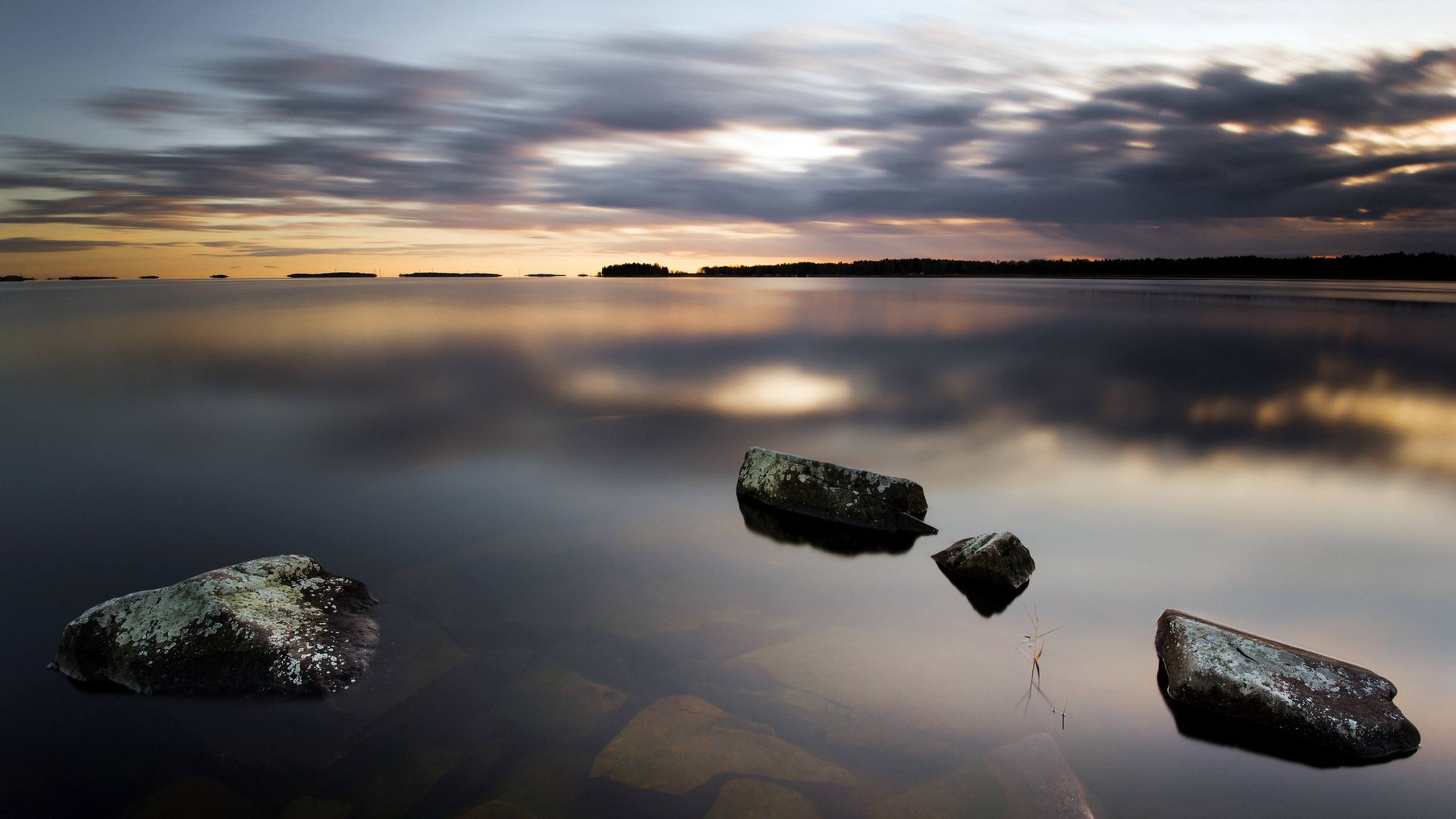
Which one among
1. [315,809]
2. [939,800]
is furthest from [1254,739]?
[315,809]

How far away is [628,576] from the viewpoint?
688 cm

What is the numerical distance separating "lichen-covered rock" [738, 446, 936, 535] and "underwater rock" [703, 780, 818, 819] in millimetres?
4371

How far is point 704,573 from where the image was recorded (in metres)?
7.02

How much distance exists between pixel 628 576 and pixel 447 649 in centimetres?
190

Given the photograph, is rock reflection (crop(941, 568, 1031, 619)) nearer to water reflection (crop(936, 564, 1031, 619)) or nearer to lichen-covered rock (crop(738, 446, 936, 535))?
water reflection (crop(936, 564, 1031, 619))

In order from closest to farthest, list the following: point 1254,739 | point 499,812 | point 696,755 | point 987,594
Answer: point 499,812, point 696,755, point 1254,739, point 987,594

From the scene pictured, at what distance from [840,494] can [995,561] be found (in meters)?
2.18

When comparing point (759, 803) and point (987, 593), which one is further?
point (987, 593)

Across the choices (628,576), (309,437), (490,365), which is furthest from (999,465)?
(490,365)

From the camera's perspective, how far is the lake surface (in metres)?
4.26

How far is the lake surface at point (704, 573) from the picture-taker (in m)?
4.26

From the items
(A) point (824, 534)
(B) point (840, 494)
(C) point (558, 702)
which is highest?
(B) point (840, 494)

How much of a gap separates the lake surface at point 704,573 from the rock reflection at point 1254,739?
0.04 m

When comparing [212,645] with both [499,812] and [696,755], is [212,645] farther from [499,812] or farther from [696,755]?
[696,755]
